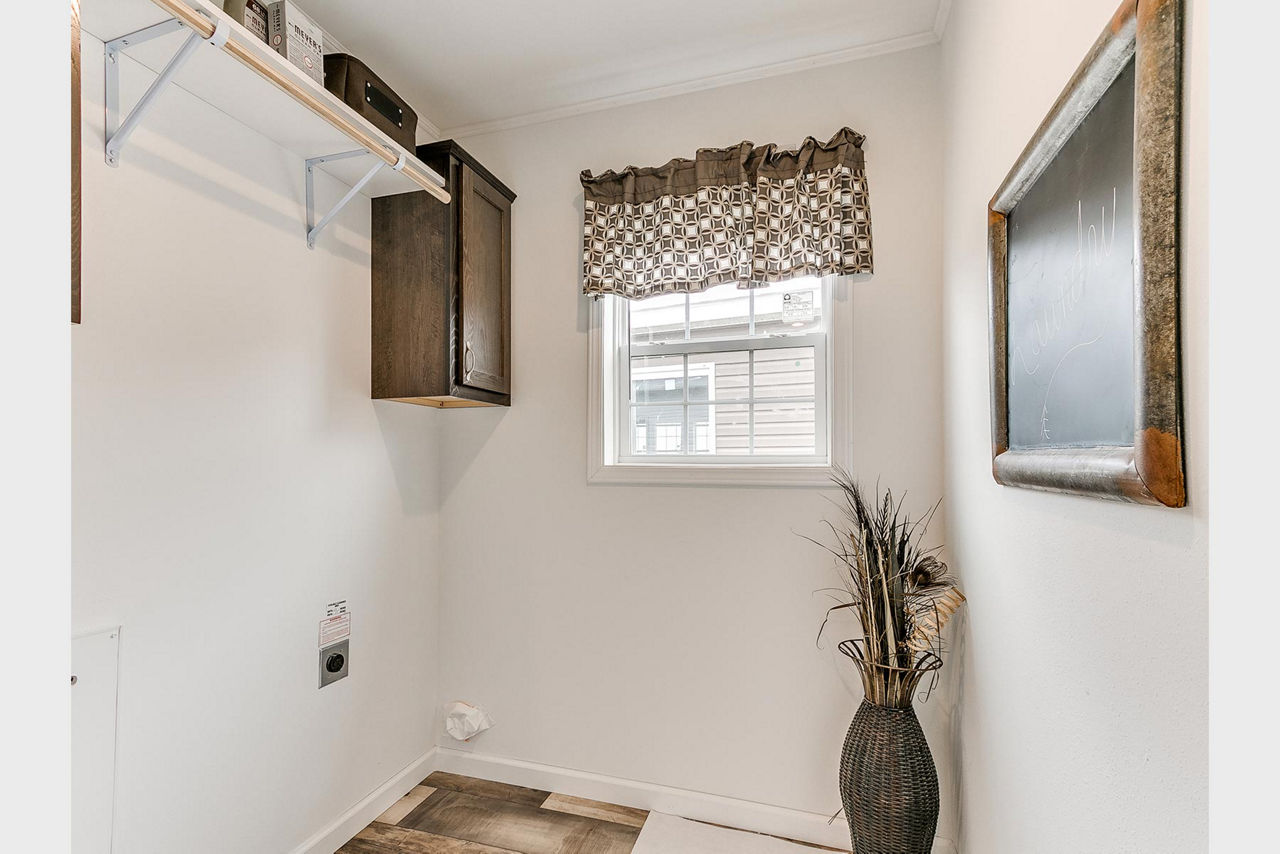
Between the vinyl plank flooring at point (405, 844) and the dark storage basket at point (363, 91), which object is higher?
the dark storage basket at point (363, 91)

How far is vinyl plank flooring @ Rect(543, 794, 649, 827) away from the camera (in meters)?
2.30

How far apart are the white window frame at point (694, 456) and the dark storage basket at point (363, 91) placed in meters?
0.88

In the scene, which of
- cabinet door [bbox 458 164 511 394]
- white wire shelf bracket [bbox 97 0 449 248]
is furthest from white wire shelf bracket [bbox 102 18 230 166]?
cabinet door [bbox 458 164 511 394]

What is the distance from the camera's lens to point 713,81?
2.39 m

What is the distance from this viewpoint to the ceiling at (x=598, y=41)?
2.07 meters

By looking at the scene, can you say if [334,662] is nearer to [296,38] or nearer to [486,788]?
[486,788]

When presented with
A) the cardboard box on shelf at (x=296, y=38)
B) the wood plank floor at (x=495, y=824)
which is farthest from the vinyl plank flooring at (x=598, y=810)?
the cardboard box on shelf at (x=296, y=38)

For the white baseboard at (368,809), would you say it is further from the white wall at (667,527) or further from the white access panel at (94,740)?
the white access panel at (94,740)

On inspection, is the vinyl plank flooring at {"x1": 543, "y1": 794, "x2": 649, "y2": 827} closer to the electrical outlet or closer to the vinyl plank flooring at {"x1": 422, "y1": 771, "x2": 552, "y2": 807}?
the vinyl plank flooring at {"x1": 422, "y1": 771, "x2": 552, "y2": 807}

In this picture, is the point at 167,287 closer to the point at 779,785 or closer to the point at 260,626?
the point at 260,626

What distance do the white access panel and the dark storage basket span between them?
148 cm

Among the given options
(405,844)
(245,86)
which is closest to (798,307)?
(245,86)

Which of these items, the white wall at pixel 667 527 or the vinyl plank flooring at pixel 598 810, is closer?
the white wall at pixel 667 527

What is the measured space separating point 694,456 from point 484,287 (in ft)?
3.17
